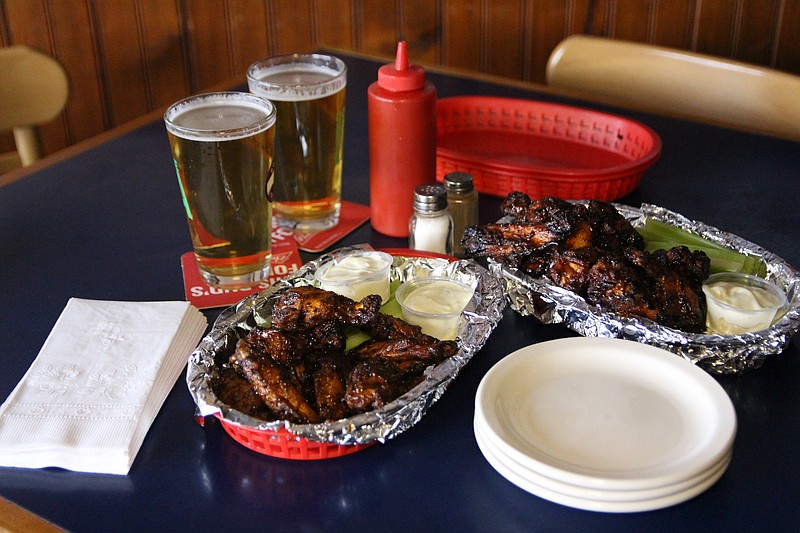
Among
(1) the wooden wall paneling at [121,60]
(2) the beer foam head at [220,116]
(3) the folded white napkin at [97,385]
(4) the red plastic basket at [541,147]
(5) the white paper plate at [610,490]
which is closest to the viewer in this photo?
(5) the white paper plate at [610,490]

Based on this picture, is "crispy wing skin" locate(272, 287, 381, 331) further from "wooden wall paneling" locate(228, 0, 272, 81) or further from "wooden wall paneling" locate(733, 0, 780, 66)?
"wooden wall paneling" locate(733, 0, 780, 66)

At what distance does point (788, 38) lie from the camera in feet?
9.39

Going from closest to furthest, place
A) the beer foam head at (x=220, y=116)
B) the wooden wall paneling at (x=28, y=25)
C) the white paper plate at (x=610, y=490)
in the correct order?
the white paper plate at (x=610, y=490)
the beer foam head at (x=220, y=116)
the wooden wall paneling at (x=28, y=25)

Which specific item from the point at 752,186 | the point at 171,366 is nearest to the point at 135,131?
the point at 171,366

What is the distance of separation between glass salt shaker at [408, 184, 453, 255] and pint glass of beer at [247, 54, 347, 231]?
20 cm

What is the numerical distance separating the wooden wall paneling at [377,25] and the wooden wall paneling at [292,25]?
0.54ft

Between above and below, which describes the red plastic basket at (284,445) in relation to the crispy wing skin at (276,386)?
below

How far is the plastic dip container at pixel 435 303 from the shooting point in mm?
1113

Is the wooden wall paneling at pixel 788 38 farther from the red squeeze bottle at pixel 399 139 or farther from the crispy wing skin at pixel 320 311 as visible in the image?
the crispy wing skin at pixel 320 311

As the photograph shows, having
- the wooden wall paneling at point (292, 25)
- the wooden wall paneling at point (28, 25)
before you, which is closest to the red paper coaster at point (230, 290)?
the wooden wall paneling at point (28, 25)

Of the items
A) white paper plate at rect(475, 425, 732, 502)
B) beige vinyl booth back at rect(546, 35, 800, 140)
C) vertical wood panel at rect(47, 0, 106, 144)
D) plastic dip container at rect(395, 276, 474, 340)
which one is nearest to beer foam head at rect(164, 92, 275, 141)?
plastic dip container at rect(395, 276, 474, 340)

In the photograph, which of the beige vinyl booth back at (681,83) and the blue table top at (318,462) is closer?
the blue table top at (318,462)

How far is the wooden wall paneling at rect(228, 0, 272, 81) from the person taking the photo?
288 cm

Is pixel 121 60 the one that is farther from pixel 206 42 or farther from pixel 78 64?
pixel 206 42
